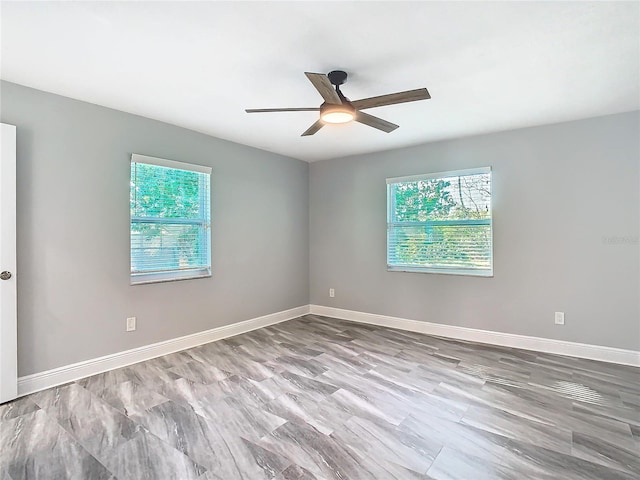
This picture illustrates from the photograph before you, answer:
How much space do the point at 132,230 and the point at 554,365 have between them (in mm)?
4238

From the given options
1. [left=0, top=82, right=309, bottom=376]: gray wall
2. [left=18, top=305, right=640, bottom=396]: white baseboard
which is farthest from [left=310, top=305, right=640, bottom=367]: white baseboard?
[left=0, top=82, right=309, bottom=376]: gray wall

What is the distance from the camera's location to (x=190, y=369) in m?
3.18

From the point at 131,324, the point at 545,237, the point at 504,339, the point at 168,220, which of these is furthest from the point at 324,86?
the point at 504,339

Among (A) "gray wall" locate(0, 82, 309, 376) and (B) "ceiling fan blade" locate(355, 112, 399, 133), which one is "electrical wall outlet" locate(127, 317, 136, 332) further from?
(B) "ceiling fan blade" locate(355, 112, 399, 133)

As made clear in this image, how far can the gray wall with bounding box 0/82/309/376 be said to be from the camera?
107 inches

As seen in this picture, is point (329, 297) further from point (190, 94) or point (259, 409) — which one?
point (190, 94)

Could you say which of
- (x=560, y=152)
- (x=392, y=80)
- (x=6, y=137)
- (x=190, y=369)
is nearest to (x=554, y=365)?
(x=560, y=152)

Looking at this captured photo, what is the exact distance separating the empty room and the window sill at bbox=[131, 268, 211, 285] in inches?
1.4

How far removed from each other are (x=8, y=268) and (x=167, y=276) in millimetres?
1300

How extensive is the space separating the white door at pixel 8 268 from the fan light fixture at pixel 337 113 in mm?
2338

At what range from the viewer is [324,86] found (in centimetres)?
212

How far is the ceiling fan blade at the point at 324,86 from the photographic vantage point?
2003 millimetres

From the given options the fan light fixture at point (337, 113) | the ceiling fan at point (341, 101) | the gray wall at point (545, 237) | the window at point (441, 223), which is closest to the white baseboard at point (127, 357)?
the gray wall at point (545, 237)

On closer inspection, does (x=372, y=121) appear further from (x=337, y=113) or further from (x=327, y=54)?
(x=327, y=54)
